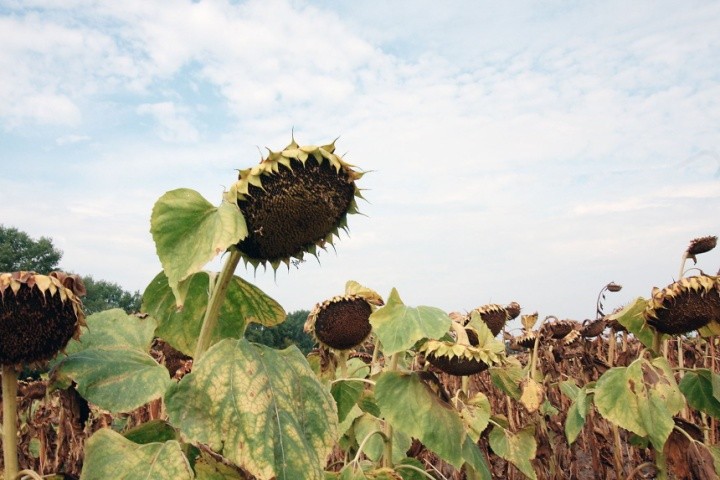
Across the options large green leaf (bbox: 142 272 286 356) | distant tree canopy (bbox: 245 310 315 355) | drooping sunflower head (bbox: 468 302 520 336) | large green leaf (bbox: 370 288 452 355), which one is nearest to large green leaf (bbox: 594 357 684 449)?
large green leaf (bbox: 370 288 452 355)

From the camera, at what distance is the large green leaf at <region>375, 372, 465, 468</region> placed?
216 cm

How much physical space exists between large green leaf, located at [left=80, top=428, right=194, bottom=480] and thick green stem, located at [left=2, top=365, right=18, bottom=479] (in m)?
0.14

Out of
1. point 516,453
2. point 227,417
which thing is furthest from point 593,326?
point 227,417

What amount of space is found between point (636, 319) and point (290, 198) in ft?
6.96

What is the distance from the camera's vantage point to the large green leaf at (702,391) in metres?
2.77

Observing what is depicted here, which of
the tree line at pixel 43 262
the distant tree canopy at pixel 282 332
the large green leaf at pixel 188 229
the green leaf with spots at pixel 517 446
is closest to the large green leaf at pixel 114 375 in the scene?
the large green leaf at pixel 188 229

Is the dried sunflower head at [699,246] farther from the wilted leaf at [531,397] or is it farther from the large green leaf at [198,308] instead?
the large green leaf at [198,308]

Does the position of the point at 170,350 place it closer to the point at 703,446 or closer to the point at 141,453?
the point at 141,453

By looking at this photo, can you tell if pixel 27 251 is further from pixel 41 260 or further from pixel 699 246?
pixel 699 246

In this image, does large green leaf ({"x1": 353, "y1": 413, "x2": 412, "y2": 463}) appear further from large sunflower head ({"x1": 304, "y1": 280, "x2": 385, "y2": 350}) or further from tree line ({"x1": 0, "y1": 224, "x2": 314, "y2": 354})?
tree line ({"x1": 0, "y1": 224, "x2": 314, "y2": 354})

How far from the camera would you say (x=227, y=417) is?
1.21 m

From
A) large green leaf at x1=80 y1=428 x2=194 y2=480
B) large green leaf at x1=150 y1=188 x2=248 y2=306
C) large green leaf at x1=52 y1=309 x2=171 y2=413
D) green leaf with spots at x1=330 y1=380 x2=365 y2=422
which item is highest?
large green leaf at x1=150 y1=188 x2=248 y2=306

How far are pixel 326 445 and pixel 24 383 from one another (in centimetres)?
173

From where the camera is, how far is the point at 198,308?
5.27ft
